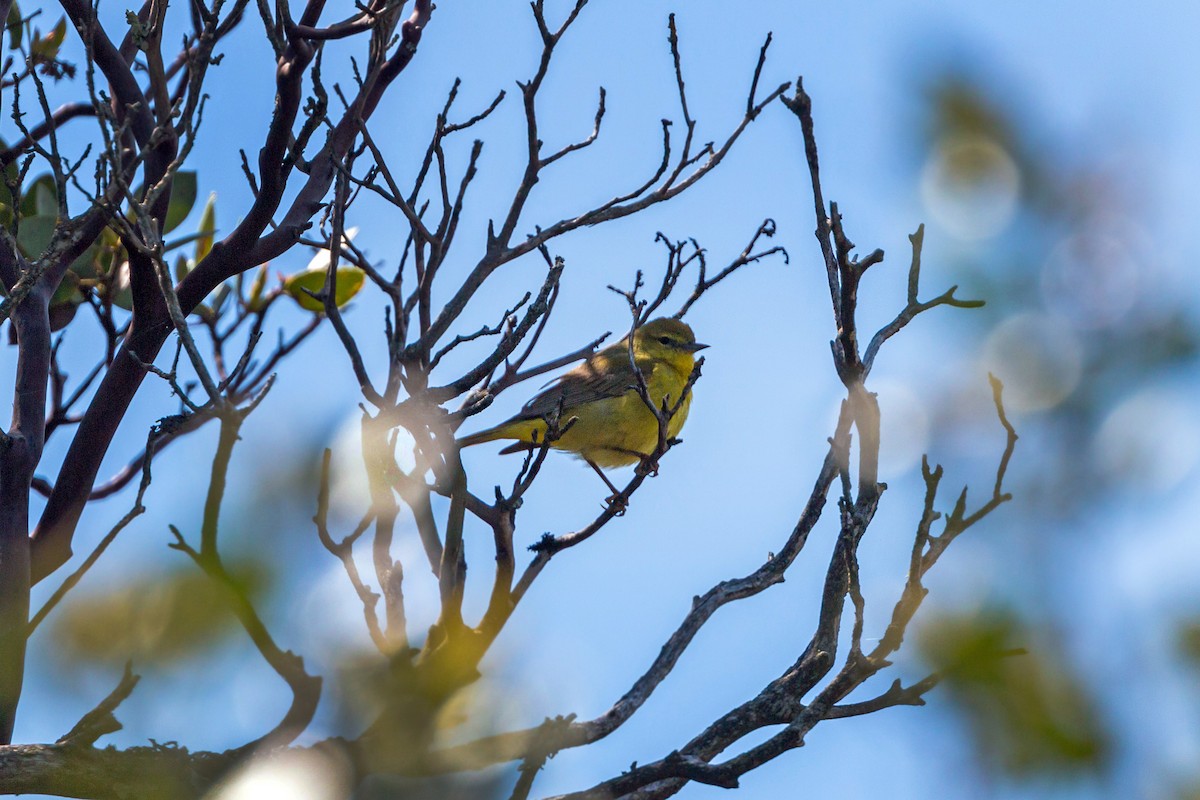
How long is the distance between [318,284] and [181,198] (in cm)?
66

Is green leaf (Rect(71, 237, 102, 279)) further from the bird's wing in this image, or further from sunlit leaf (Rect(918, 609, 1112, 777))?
sunlit leaf (Rect(918, 609, 1112, 777))

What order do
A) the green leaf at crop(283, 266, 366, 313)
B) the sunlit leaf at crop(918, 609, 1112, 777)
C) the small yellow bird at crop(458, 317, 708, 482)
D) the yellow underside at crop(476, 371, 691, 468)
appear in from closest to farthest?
1. the sunlit leaf at crop(918, 609, 1112, 777)
2. the green leaf at crop(283, 266, 366, 313)
3. the small yellow bird at crop(458, 317, 708, 482)
4. the yellow underside at crop(476, 371, 691, 468)

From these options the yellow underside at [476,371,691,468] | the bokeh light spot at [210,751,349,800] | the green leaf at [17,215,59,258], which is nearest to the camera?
the bokeh light spot at [210,751,349,800]

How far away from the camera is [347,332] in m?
3.36

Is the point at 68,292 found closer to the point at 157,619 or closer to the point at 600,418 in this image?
the point at 600,418

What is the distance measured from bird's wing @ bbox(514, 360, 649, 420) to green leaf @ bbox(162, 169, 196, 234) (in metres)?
2.74

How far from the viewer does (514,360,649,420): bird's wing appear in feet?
24.4

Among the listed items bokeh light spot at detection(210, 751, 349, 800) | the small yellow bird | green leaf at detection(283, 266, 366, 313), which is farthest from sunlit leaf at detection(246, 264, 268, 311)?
bokeh light spot at detection(210, 751, 349, 800)

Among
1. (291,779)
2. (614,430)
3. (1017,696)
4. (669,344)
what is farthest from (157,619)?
(669,344)

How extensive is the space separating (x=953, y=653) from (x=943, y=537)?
137cm

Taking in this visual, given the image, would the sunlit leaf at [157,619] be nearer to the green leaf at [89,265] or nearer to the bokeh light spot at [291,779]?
the bokeh light spot at [291,779]

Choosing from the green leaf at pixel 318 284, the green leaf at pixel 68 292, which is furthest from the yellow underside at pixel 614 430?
the green leaf at pixel 68 292

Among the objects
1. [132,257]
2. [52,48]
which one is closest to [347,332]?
[132,257]

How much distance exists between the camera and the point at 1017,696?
1.50 meters
